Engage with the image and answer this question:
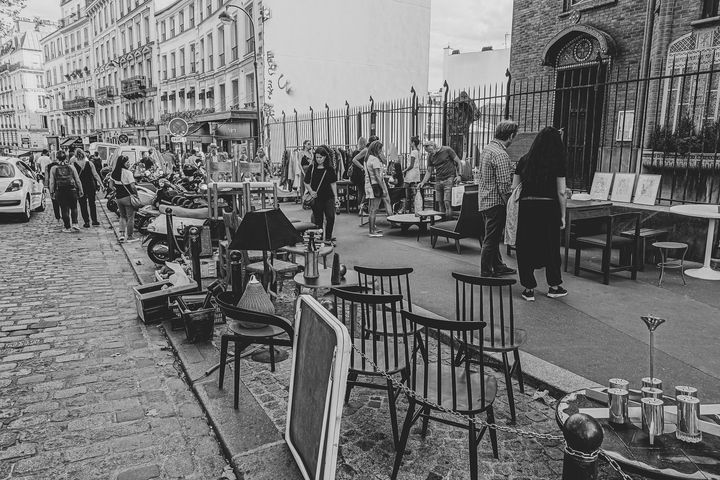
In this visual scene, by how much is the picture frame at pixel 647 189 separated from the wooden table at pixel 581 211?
105 centimetres

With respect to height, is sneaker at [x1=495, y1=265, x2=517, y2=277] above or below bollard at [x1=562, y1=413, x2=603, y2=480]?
below

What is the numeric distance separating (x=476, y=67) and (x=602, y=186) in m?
25.9

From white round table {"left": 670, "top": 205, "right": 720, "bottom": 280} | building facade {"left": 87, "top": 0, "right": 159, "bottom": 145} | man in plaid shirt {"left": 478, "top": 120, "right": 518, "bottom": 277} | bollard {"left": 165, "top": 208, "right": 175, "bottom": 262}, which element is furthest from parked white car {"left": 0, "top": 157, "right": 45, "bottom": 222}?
building facade {"left": 87, "top": 0, "right": 159, "bottom": 145}

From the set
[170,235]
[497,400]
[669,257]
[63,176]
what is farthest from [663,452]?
[63,176]

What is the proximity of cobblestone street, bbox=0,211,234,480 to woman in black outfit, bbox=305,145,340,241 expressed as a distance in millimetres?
3362

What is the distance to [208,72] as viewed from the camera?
33344mm

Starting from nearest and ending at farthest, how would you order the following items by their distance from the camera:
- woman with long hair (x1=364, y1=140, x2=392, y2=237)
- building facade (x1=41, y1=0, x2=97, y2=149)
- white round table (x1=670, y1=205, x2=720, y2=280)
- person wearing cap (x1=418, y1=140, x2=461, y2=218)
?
white round table (x1=670, y1=205, x2=720, y2=280) < woman with long hair (x1=364, y1=140, x2=392, y2=237) < person wearing cap (x1=418, y1=140, x2=461, y2=218) < building facade (x1=41, y1=0, x2=97, y2=149)

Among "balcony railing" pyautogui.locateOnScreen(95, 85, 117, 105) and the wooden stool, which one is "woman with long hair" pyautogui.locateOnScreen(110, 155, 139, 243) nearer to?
the wooden stool

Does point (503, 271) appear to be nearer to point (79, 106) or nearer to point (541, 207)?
point (541, 207)

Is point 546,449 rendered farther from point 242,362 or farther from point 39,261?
point 39,261

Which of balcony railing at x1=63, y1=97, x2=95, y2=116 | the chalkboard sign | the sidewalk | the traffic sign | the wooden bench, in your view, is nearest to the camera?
the chalkboard sign

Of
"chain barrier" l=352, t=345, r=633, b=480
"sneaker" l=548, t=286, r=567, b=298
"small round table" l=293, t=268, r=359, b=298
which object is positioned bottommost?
"sneaker" l=548, t=286, r=567, b=298

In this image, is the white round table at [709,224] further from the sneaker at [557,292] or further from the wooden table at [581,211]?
the sneaker at [557,292]

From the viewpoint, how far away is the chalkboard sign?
2504 millimetres
